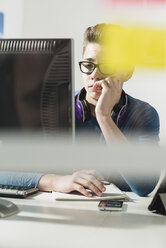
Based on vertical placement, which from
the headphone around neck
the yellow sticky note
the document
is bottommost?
the document

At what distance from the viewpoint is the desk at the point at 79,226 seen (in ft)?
3.43

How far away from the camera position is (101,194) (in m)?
1.55

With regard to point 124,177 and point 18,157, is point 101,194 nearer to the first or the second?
point 124,177

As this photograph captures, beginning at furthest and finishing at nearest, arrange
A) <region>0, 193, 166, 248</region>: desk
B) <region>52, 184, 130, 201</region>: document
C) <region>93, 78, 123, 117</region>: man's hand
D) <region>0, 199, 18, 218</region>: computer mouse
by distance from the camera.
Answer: <region>93, 78, 123, 117</region>: man's hand, <region>52, 184, 130, 201</region>: document, <region>0, 199, 18, 218</region>: computer mouse, <region>0, 193, 166, 248</region>: desk

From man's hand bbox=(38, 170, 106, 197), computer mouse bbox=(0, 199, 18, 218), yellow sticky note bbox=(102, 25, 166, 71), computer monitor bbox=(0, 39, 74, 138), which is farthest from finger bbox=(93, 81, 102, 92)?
computer mouse bbox=(0, 199, 18, 218)

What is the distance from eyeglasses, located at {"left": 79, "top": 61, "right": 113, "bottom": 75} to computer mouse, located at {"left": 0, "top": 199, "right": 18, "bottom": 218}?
1015 mm

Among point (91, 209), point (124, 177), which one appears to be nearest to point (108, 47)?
point (124, 177)

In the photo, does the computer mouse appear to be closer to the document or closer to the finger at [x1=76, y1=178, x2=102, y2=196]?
the document

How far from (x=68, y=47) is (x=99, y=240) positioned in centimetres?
63

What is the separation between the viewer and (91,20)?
2.24 m

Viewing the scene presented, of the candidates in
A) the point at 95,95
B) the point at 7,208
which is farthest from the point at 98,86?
the point at 7,208

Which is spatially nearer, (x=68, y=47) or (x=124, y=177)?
(x=68, y=47)

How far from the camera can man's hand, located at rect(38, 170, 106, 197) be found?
5.12 feet

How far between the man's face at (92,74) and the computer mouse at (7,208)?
0.96 metres
